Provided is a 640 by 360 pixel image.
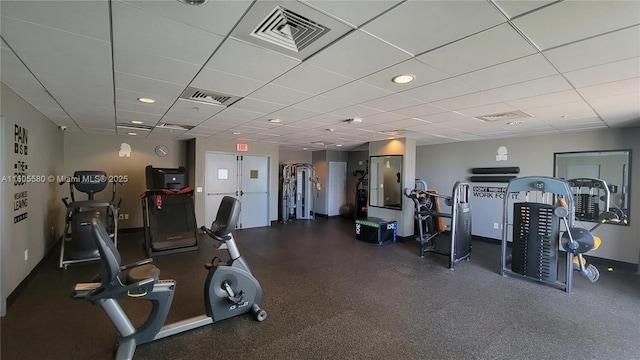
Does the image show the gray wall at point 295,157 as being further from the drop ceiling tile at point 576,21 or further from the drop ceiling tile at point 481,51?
the drop ceiling tile at point 576,21

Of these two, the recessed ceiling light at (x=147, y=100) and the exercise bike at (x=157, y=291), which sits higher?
the recessed ceiling light at (x=147, y=100)

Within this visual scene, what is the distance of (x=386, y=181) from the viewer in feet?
23.1

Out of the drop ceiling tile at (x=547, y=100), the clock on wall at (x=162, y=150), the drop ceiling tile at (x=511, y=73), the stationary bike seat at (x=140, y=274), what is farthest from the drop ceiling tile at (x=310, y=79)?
the clock on wall at (x=162, y=150)

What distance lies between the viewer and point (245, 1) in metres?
1.48

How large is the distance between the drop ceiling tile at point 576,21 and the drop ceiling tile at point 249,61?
5.21ft

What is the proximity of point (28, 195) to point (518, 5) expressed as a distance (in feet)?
17.9

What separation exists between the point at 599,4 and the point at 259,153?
23.5 feet

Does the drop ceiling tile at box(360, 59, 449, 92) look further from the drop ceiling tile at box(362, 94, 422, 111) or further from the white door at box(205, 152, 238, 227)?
the white door at box(205, 152, 238, 227)

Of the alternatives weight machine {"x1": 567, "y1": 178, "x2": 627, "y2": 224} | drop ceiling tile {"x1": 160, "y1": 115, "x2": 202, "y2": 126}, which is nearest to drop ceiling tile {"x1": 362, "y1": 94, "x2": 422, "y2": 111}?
drop ceiling tile {"x1": 160, "y1": 115, "x2": 202, "y2": 126}

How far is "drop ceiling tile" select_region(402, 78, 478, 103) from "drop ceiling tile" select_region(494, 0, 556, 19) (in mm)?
1061

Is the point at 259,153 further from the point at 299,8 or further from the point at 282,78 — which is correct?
the point at 299,8

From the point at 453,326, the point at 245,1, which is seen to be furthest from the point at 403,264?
the point at 245,1

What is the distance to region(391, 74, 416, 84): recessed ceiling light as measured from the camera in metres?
2.51

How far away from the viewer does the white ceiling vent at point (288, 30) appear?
165 cm
